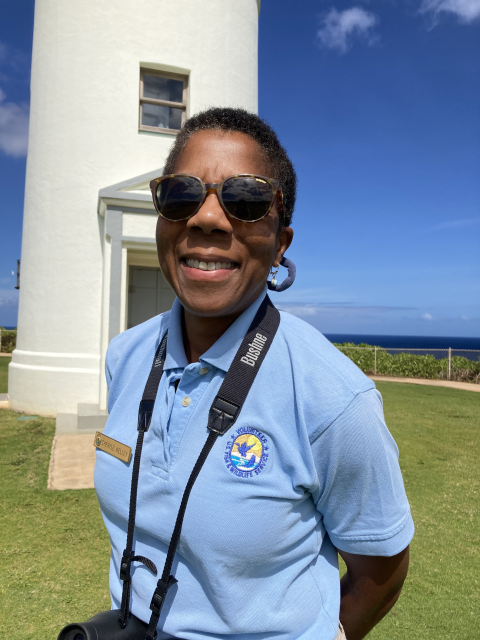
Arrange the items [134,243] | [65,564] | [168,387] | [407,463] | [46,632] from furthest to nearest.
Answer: [134,243], [407,463], [65,564], [46,632], [168,387]

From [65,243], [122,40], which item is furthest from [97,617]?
[122,40]

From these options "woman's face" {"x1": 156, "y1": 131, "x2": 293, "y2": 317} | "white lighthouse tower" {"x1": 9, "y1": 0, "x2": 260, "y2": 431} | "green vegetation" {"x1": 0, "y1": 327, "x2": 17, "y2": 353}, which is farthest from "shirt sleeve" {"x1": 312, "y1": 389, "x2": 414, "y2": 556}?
"green vegetation" {"x1": 0, "y1": 327, "x2": 17, "y2": 353}

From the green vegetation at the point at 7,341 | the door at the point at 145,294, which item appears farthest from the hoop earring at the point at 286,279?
the green vegetation at the point at 7,341

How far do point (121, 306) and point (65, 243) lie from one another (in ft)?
6.13

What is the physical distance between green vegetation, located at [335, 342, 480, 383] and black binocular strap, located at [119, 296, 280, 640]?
63.9 feet

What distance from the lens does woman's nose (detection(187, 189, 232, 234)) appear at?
4.84 ft

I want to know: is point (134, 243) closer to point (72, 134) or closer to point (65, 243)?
point (65, 243)

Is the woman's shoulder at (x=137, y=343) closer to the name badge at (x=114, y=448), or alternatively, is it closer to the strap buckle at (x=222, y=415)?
the name badge at (x=114, y=448)

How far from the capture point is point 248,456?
1313 millimetres

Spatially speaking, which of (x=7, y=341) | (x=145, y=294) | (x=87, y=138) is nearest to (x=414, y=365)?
(x=145, y=294)

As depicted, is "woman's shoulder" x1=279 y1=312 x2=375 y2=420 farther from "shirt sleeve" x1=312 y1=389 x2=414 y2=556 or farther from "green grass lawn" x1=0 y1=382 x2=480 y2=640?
"green grass lawn" x1=0 y1=382 x2=480 y2=640

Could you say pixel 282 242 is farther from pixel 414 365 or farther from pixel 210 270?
pixel 414 365

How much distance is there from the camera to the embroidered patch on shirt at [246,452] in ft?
4.26

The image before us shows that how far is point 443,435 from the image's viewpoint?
9.19 meters
